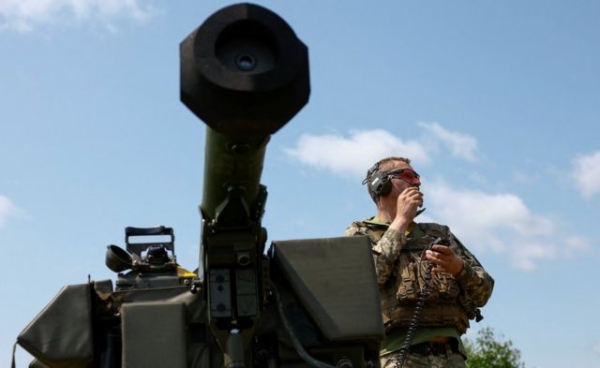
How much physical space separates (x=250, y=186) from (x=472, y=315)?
10.4 ft

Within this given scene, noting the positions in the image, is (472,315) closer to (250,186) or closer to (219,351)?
(219,351)

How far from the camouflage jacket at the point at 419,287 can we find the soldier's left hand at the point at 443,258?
9 cm

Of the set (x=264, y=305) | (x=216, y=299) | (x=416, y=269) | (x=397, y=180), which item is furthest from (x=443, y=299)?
(x=216, y=299)

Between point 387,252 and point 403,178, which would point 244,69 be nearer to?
point 387,252

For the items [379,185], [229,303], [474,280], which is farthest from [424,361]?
[229,303]

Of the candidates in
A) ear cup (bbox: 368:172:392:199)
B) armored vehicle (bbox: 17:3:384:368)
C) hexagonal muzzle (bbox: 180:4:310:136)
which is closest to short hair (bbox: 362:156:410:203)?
ear cup (bbox: 368:172:392:199)

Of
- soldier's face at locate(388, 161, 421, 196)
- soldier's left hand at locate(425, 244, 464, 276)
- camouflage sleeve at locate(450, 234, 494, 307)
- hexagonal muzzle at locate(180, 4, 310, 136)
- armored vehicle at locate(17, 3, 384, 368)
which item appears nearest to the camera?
hexagonal muzzle at locate(180, 4, 310, 136)

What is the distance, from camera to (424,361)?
24.0 ft

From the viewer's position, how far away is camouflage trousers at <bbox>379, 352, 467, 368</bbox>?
7301 millimetres

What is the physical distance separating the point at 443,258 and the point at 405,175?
899 millimetres

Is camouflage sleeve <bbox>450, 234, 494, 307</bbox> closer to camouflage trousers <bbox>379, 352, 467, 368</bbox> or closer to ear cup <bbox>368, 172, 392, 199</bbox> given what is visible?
camouflage trousers <bbox>379, 352, 467, 368</bbox>

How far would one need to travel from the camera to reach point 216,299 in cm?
528

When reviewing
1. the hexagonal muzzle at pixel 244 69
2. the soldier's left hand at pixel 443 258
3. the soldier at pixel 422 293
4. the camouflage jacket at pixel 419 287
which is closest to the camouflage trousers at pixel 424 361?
the soldier at pixel 422 293

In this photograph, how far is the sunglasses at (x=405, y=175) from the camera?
26.1ft
